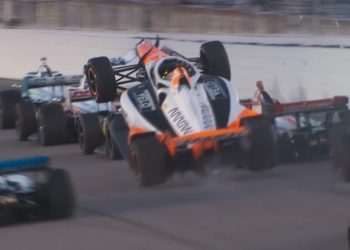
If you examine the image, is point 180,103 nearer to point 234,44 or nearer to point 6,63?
point 234,44

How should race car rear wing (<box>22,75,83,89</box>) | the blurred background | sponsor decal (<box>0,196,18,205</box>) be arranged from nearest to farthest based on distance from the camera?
sponsor decal (<box>0,196,18,205</box>)
race car rear wing (<box>22,75,83,89</box>)
the blurred background

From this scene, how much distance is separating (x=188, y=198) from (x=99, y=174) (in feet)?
7.53

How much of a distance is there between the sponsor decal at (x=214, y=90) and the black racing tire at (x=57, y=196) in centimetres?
289

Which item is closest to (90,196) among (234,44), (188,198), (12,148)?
(188,198)

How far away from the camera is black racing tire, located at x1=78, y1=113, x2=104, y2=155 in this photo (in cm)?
1491

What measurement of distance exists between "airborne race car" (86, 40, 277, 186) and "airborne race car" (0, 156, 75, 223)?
1.60 m

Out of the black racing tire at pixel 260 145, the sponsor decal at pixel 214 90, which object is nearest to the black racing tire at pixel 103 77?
the sponsor decal at pixel 214 90

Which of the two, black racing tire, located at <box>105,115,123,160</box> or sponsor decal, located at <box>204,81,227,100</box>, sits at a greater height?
sponsor decal, located at <box>204,81,227,100</box>

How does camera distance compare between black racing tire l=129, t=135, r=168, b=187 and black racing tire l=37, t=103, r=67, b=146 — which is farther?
black racing tire l=37, t=103, r=67, b=146

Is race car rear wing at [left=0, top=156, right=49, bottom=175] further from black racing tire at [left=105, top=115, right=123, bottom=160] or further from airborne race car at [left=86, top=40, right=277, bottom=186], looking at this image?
black racing tire at [left=105, top=115, right=123, bottom=160]

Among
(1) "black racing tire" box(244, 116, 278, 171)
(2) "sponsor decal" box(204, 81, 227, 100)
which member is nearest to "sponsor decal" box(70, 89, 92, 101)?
(2) "sponsor decal" box(204, 81, 227, 100)

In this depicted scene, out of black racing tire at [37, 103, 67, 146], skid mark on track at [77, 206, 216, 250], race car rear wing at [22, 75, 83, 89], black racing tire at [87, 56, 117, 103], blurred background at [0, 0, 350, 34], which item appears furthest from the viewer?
blurred background at [0, 0, 350, 34]

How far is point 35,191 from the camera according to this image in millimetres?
9977

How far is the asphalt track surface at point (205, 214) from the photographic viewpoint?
9.11 meters
